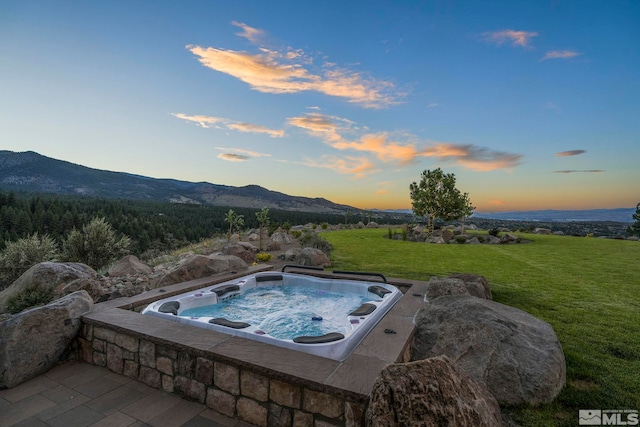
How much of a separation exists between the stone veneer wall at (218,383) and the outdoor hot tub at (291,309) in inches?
23.4

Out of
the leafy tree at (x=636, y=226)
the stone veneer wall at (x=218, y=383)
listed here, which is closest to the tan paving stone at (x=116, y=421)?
the stone veneer wall at (x=218, y=383)

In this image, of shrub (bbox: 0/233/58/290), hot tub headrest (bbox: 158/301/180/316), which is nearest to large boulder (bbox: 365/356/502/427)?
hot tub headrest (bbox: 158/301/180/316)

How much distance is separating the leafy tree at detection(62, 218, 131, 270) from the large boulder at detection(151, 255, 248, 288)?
5.81 m

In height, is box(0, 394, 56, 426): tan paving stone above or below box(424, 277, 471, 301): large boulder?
below

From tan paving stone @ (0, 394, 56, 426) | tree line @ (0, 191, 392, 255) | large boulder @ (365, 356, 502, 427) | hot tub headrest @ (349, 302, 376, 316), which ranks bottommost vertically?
tree line @ (0, 191, 392, 255)

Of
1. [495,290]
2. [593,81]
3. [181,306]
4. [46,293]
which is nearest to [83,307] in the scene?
[181,306]

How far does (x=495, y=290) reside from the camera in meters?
7.02

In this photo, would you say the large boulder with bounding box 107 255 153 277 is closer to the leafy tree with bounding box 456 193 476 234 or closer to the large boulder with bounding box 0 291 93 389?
the large boulder with bounding box 0 291 93 389

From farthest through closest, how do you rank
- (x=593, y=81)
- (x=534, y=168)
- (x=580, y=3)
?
(x=534, y=168)
(x=593, y=81)
(x=580, y=3)

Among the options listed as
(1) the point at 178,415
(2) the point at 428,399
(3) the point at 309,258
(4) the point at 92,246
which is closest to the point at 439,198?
(3) the point at 309,258

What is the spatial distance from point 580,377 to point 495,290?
390cm

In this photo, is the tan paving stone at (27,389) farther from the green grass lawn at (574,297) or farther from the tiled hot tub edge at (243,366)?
the green grass lawn at (574,297)

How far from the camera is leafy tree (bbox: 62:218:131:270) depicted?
1051 cm

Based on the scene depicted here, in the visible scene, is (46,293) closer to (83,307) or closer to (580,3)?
(83,307)
